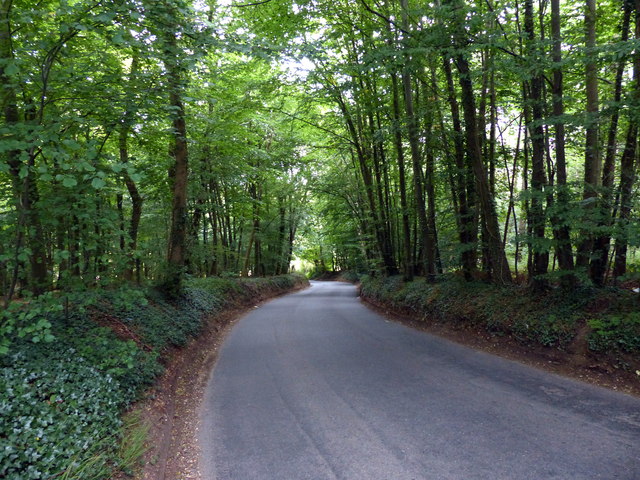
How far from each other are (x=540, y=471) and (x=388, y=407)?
1.79m

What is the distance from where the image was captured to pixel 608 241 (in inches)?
284

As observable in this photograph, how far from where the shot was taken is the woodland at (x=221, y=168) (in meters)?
3.55

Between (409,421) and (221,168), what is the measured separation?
11126 millimetres

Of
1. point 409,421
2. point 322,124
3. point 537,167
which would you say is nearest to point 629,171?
point 537,167

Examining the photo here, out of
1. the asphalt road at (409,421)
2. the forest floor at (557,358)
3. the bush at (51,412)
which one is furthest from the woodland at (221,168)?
the asphalt road at (409,421)

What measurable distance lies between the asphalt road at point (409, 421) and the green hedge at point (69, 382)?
101 cm

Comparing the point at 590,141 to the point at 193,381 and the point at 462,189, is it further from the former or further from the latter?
the point at 193,381

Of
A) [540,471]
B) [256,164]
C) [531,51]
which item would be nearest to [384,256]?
[256,164]

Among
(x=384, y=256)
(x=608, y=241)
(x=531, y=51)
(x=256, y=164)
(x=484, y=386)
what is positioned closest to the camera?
(x=484, y=386)

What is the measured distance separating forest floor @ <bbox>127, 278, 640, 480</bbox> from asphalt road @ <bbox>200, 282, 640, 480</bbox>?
0.21 meters

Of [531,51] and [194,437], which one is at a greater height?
[531,51]

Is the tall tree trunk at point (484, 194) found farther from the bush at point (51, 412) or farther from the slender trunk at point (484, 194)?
the bush at point (51, 412)

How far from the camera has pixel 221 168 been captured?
43.9 feet

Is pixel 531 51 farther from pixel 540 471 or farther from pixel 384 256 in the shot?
pixel 384 256
